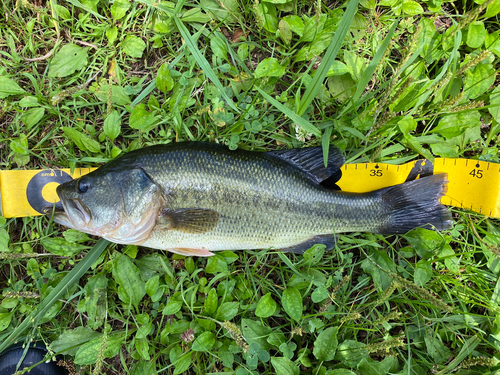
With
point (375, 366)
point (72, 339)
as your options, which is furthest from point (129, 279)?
point (375, 366)

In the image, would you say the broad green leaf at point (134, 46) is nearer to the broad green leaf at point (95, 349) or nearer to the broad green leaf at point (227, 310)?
the broad green leaf at point (227, 310)

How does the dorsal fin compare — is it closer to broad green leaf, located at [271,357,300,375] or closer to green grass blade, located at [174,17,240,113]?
green grass blade, located at [174,17,240,113]

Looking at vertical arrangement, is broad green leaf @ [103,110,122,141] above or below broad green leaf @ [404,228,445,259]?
above

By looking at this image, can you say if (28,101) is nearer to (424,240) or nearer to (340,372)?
(340,372)

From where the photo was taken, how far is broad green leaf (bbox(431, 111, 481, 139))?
2.94 meters

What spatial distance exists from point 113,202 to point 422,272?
297 cm

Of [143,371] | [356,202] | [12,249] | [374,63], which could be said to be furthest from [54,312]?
[374,63]

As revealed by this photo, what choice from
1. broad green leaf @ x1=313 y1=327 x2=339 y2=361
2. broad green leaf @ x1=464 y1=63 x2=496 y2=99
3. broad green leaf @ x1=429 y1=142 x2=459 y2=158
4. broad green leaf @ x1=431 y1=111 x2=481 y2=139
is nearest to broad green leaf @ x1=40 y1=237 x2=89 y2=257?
broad green leaf @ x1=313 y1=327 x2=339 y2=361

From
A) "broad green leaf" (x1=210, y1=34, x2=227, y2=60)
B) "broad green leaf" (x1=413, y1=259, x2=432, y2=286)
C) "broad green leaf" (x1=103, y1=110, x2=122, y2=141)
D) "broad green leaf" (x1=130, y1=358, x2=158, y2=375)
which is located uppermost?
"broad green leaf" (x1=210, y1=34, x2=227, y2=60)

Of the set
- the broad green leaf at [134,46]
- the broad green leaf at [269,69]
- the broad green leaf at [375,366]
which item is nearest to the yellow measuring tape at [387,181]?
the broad green leaf at [269,69]

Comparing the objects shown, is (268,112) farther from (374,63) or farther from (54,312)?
(54,312)

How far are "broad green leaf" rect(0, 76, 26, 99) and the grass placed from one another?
18 mm

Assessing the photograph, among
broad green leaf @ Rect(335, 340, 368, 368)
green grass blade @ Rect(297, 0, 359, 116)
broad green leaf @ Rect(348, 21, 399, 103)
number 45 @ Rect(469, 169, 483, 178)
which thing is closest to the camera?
green grass blade @ Rect(297, 0, 359, 116)

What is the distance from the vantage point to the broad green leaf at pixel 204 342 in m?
2.64
